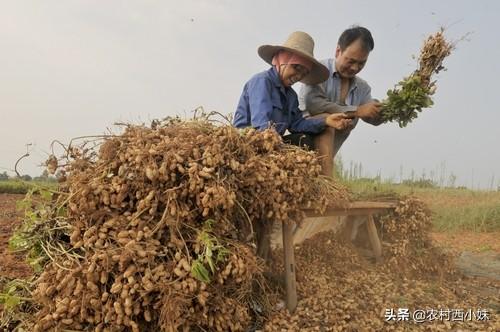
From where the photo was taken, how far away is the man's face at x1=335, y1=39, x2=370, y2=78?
3.85 metres

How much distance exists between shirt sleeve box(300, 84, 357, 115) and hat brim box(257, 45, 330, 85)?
13 cm

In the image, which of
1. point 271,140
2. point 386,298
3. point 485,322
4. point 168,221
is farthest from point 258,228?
point 485,322

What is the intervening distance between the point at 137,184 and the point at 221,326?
87cm

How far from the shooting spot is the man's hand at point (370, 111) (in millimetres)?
3785

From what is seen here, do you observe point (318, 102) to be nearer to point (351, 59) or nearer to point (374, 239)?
point (351, 59)

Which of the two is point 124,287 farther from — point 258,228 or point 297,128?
point 297,128

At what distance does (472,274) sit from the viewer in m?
4.39

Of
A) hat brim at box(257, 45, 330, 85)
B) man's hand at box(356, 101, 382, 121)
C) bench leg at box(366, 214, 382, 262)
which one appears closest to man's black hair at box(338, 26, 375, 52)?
hat brim at box(257, 45, 330, 85)

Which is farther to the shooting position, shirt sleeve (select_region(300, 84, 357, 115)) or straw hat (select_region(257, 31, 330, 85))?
shirt sleeve (select_region(300, 84, 357, 115))

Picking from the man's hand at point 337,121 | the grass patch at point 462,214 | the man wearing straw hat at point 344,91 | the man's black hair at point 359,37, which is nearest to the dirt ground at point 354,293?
the man wearing straw hat at point 344,91

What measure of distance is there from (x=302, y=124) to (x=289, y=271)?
1307 mm

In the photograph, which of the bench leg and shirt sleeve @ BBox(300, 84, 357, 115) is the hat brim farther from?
the bench leg

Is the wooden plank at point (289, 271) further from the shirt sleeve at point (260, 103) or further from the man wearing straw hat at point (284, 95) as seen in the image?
the shirt sleeve at point (260, 103)

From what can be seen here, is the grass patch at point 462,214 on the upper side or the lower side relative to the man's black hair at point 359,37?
lower
